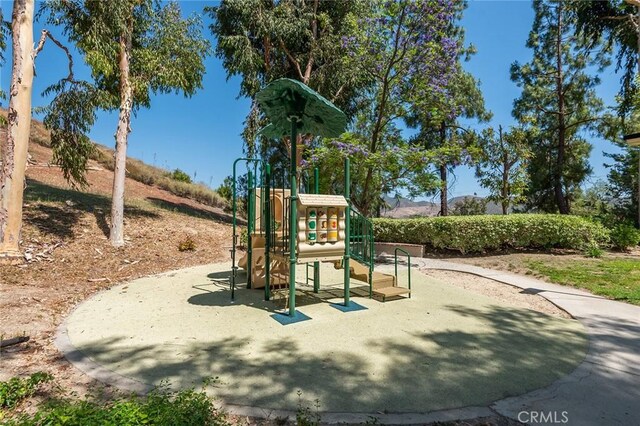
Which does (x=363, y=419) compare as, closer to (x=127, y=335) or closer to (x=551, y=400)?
(x=551, y=400)

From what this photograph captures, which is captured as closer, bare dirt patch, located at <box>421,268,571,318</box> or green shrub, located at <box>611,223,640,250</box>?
bare dirt patch, located at <box>421,268,571,318</box>

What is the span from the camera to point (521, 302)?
5887mm

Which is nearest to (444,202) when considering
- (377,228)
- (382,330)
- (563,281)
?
(377,228)

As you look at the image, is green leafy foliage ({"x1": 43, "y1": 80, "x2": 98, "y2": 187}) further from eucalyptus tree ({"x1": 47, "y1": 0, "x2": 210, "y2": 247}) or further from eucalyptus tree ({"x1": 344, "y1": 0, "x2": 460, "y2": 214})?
eucalyptus tree ({"x1": 344, "y1": 0, "x2": 460, "y2": 214})

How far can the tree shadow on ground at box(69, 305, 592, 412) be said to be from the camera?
268 centimetres

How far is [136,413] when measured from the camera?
6.97 ft

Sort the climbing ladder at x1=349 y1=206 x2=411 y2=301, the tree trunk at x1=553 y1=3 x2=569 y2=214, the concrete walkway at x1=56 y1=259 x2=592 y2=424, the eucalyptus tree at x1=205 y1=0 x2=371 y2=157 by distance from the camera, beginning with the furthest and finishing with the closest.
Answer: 1. the tree trunk at x1=553 y1=3 x2=569 y2=214
2. the eucalyptus tree at x1=205 y1=0 x2=371 y2=157
3. the climbing ladder at x1=349 y1=206 x2=411 y2=301
4. the concrete walkway at x1=56 y1=259 x2=592 y2=424

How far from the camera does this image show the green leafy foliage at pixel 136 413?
2.06 m

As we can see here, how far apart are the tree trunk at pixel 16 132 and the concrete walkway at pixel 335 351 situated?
3.54 meters

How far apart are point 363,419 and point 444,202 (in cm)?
1796

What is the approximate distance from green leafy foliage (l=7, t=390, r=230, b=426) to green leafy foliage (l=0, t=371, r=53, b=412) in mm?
267


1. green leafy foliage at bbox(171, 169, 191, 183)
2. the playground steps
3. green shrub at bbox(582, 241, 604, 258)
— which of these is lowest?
the playground steps

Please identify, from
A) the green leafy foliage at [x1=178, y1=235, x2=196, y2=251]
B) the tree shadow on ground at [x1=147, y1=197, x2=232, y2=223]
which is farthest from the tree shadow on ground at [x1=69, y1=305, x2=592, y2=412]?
the tree shadow on ground at [x1=147, y1=197, x2=232, y2=223]

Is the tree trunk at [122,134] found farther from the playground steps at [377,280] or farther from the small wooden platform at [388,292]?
the small wooden platform at [388,292]
